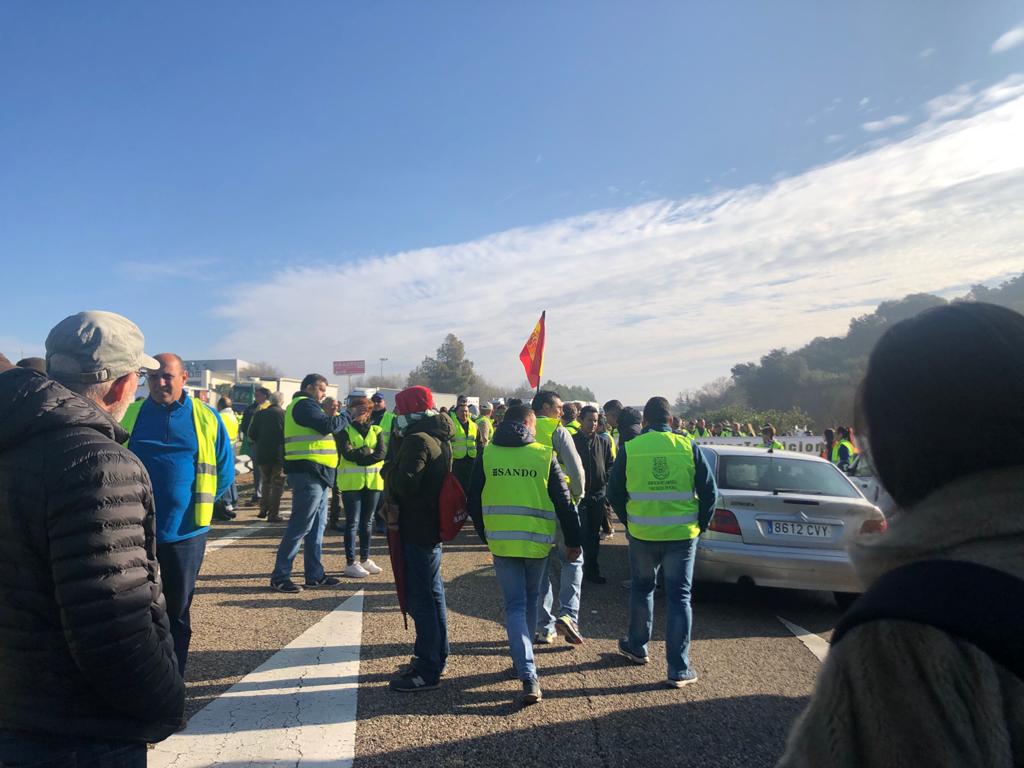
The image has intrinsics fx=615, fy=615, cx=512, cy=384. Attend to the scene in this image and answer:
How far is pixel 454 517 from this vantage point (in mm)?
4391

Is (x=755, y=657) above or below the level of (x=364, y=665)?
below

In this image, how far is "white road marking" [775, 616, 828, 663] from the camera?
5.18 metres

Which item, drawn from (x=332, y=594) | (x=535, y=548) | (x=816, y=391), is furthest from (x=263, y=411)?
(x=816, y=391)

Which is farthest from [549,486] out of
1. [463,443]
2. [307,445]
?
[463,443]

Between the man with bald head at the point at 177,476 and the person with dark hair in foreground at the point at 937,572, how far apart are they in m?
3.66

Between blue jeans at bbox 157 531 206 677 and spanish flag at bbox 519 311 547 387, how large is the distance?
826 cm

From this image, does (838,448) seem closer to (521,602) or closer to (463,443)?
(463,443)

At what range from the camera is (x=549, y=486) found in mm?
4586

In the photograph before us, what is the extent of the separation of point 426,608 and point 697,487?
2242 millimetres

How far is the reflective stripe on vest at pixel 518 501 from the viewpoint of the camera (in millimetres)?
4379

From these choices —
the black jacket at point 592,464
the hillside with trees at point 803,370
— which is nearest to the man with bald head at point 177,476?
the black jacket at point 592,464

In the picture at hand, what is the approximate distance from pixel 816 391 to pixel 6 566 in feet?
162

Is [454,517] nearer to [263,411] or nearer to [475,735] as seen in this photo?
[475,735]

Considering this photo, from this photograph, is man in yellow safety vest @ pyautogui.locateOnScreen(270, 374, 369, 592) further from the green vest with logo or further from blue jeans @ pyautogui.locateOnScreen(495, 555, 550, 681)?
the green vest with logo
